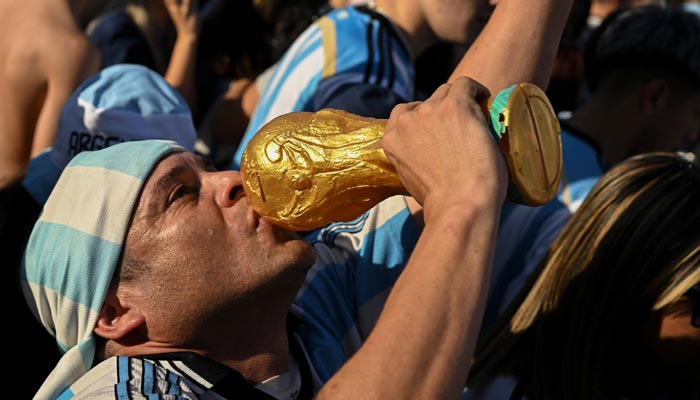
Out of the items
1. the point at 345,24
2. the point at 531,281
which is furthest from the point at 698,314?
the point at 345,24

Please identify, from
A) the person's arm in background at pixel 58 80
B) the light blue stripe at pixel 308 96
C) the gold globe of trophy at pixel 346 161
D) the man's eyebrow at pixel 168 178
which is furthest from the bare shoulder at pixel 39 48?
the gold globe of trophy at pixel 346 161

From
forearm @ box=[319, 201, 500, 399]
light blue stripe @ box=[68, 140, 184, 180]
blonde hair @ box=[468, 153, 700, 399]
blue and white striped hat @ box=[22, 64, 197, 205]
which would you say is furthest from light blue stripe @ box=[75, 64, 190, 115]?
forearm @ box=[319, 201, 500, 399]

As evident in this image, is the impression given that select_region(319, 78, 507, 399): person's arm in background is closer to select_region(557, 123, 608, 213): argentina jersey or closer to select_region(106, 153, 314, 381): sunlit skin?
select_region(106, 153, 314, 381): sunlit skin

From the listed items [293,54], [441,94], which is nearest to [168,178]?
[441,94]

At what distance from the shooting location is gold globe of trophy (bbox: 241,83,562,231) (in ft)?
5.02

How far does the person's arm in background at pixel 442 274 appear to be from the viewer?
1.43 meters

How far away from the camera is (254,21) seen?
4.51m

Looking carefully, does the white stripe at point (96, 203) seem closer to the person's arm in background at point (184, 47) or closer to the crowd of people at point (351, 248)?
the crowd of people at point (351, 248)

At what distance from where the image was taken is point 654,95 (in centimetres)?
350

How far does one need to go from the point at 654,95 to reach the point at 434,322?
2.35 m

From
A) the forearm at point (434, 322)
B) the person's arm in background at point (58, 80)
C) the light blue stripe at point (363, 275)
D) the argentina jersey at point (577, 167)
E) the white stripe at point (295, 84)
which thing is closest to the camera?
the forearm at point (434, 322)

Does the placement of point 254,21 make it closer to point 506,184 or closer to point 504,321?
point 504,321

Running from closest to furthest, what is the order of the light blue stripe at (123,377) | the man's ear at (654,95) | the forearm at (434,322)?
1. the forearm at (434,322)
2. the light blue stripe at (123,377)
3. the man's ear at (654,95)

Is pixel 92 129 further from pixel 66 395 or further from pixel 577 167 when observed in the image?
pixel 577 167
